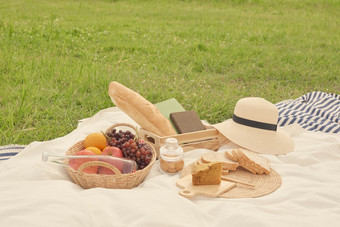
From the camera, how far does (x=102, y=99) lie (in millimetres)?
4539

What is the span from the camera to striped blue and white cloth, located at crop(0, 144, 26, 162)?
324cm

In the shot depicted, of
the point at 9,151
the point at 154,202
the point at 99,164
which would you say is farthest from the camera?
the point at 9,151

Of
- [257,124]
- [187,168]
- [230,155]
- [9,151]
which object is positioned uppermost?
[257,124]

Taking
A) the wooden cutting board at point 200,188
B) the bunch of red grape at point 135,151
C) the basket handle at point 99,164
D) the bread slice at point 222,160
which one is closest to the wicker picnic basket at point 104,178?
the basket handle at point 99,164

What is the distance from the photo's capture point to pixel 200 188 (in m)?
2.61

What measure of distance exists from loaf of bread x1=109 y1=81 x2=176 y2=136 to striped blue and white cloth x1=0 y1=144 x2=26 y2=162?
0.89m

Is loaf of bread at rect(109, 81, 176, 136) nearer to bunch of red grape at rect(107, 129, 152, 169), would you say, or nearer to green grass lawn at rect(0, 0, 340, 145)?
bunch of red grape at rect(107, 129, 152, 169)

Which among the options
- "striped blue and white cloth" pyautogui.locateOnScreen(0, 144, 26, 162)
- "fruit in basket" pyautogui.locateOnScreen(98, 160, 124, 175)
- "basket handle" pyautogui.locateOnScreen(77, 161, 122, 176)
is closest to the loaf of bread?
"fruit in basket" pyautogui.locateOnScreen(98, 160, 124, 175)

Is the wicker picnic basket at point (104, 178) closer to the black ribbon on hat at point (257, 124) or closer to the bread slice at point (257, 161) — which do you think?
the bread slice at point (257, 161)

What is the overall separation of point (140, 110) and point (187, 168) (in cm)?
60

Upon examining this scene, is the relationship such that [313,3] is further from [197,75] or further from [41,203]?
[41,203]

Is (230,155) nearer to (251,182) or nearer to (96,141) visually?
(251,182)

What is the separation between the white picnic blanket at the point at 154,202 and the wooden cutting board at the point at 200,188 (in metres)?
0.04

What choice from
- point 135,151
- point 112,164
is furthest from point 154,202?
point 135,151
